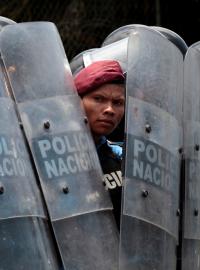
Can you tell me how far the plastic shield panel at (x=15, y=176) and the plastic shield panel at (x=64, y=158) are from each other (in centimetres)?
4

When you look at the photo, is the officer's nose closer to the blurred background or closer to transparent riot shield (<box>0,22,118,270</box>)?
transparent riot shield (<box>0,22,118,270</box>)

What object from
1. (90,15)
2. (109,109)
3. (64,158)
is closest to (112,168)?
(109,109)

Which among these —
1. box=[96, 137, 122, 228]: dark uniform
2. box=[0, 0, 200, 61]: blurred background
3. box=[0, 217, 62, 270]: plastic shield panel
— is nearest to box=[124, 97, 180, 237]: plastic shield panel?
box=[96, 137, 122, 228]: dark uniform

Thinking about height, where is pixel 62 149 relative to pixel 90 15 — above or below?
above

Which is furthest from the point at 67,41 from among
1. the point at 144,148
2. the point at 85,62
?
the point at 144,148

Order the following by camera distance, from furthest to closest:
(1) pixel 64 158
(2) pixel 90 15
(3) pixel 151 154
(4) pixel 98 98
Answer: (2) pixel 90 15 → (4) pixel 98 98 → (3) pixel 151 154 → (1) pixel 64 158

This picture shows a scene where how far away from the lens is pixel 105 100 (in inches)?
145

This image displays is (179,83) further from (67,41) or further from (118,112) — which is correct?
(67,41)

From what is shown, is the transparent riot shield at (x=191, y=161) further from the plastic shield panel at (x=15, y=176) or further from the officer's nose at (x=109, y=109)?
the plastic shield panel at (x=15, y=176)

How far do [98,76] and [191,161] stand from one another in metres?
0.40

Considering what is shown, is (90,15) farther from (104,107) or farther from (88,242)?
(88,242)

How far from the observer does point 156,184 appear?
3549 millimetres

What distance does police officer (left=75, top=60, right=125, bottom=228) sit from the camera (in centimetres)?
364

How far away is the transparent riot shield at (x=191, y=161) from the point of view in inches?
144
